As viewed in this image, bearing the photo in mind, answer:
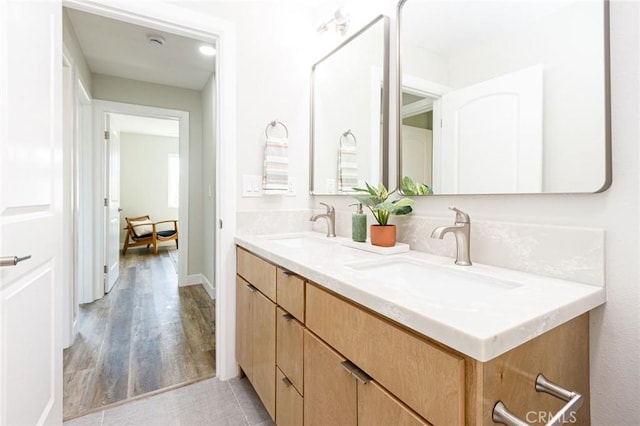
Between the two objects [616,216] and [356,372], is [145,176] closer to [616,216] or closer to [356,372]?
[356,372]

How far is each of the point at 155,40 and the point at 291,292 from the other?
2521 mm

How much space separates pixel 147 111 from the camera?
3365 mm

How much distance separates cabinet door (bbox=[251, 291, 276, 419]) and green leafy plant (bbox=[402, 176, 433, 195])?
75 cm

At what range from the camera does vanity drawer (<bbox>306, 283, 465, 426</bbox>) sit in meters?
0.54

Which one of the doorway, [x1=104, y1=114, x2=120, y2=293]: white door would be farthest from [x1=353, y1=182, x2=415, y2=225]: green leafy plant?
[x1=104, y1=114, x2=120, y2=293]: white door

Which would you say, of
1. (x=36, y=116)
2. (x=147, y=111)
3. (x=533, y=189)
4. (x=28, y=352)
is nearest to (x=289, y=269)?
(x=533, y=189)

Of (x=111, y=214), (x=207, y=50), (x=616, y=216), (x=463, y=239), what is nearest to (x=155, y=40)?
(x=207, y=50)

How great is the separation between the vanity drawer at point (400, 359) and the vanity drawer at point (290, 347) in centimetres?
18

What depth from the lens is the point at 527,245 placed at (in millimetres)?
913

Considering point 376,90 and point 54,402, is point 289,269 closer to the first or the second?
point 376,90

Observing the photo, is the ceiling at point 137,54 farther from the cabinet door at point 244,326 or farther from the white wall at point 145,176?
the white wall at point 145,176

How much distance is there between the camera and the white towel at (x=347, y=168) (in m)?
1.70

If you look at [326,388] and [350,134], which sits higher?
[350,134]

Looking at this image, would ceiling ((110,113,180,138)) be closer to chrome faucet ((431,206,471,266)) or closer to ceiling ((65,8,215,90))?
ceiling ((65,8,215,90))
